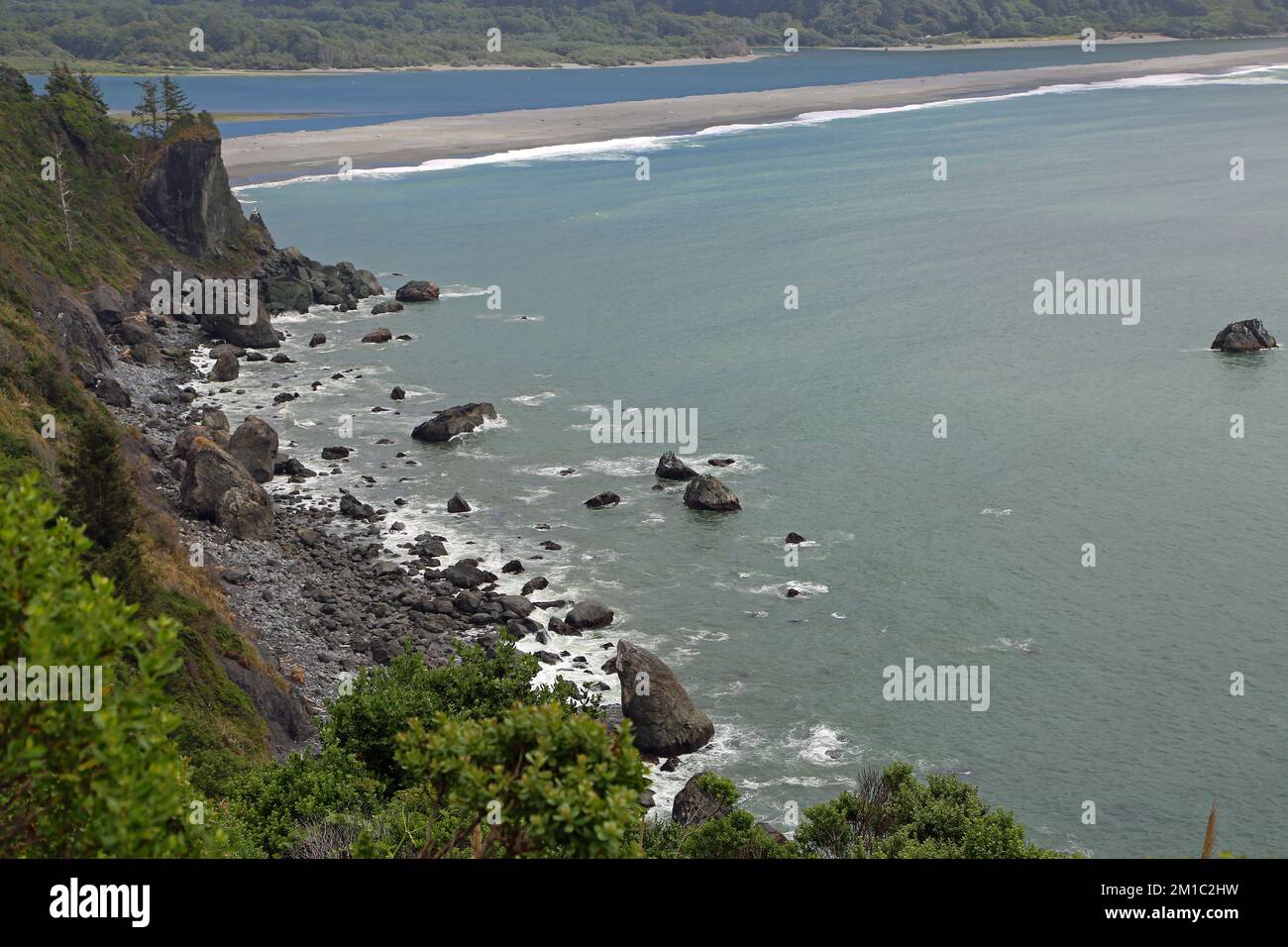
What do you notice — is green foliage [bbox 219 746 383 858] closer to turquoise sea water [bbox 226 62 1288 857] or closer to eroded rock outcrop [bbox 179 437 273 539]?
turquoise sea water [bbox 226 62 1288 857]

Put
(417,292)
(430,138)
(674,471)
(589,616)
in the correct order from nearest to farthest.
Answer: (589,616) < (674,471) < (417,292) < (430,138)

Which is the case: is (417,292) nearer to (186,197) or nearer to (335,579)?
(186,197)

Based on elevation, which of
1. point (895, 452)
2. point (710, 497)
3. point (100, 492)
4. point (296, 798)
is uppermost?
point (100, 492)

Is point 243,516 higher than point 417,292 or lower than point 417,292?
lower

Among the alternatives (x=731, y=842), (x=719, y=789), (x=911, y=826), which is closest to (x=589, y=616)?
(x=719, y=789)

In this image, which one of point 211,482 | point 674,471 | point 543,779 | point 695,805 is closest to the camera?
point 543,779

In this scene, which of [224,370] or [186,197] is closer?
[224,370]

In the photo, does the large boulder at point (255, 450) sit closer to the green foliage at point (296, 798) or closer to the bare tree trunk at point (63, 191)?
the bare tree trunk at point (63, 191)
